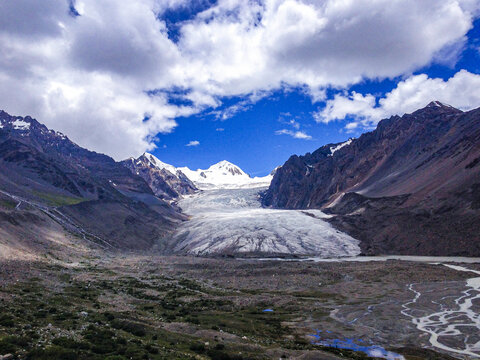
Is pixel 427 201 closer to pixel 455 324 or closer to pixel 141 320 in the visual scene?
pixel 455 324

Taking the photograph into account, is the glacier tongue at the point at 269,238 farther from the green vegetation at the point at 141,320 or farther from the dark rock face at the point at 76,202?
the green vegetation at the point at 141,320

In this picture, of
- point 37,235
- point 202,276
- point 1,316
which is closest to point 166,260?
point 202,276

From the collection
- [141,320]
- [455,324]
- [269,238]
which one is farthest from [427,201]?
[141,320]

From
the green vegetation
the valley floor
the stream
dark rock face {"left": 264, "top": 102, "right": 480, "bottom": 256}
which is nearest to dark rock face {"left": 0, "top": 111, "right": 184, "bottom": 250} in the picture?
the valley floor

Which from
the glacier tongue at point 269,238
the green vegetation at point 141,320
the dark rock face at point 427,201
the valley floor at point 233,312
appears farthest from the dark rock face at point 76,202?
the dark rock face at point 427,201

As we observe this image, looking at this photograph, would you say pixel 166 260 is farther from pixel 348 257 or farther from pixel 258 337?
pixel 258 337

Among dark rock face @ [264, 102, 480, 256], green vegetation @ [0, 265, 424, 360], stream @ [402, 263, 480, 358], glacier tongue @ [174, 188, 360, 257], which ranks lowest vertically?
green vegetation @ [0, 265, 424, 360]

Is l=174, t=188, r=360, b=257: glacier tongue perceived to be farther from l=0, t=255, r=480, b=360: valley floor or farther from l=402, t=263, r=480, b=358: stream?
l=402, t=263, r=480, b=358: stream

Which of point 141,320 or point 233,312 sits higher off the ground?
point 141,320
